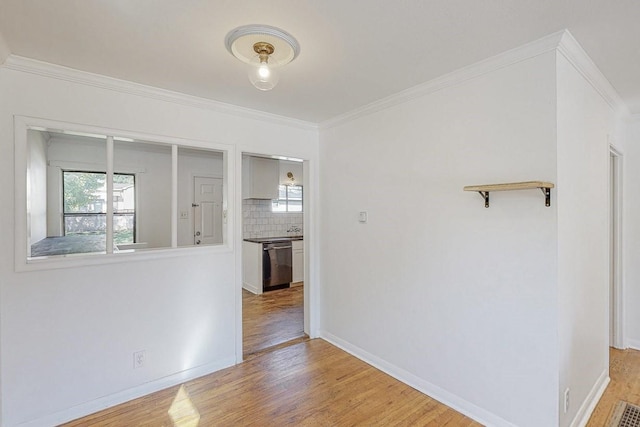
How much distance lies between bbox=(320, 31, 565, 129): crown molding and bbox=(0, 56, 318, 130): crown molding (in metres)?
1.01

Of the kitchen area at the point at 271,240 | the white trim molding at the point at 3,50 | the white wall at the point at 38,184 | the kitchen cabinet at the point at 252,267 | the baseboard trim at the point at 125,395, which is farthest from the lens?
the kitchen cabinet at the point at 252,267

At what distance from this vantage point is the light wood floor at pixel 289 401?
217cm

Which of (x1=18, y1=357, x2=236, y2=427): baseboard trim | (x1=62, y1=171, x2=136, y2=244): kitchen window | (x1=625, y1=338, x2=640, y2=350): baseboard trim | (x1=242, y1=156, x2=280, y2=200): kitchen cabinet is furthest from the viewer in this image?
(x1=242, y1=156, x2=280, y2=200): kitchen cabinet

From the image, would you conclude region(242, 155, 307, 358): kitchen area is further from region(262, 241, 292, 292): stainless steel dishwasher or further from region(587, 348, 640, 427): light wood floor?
region(587, 348, 640, 427): light wood floor

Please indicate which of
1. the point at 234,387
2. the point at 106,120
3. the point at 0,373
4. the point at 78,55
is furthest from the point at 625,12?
the point at 0,373

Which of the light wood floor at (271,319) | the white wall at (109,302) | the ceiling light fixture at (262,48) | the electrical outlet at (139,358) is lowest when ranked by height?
the light wood floor at (271,319)

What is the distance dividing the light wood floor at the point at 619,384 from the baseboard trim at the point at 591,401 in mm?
24

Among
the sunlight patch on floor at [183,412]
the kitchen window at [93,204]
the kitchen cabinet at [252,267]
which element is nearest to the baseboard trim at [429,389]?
the sunlight patch on floor at [183,412]

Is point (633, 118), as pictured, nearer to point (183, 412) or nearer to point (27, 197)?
point (183, 412)

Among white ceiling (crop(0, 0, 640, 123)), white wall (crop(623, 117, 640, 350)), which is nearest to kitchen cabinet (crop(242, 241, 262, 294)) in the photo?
white ceiling (crop(0, 0, 640, 123))

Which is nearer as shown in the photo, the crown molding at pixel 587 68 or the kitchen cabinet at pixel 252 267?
the crown molding at pixel 587 68

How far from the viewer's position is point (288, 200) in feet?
21.0

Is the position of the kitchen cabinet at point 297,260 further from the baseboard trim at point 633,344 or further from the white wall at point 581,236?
the baseboard trim at point 633,344

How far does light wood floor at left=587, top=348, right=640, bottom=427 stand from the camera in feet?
7.23
